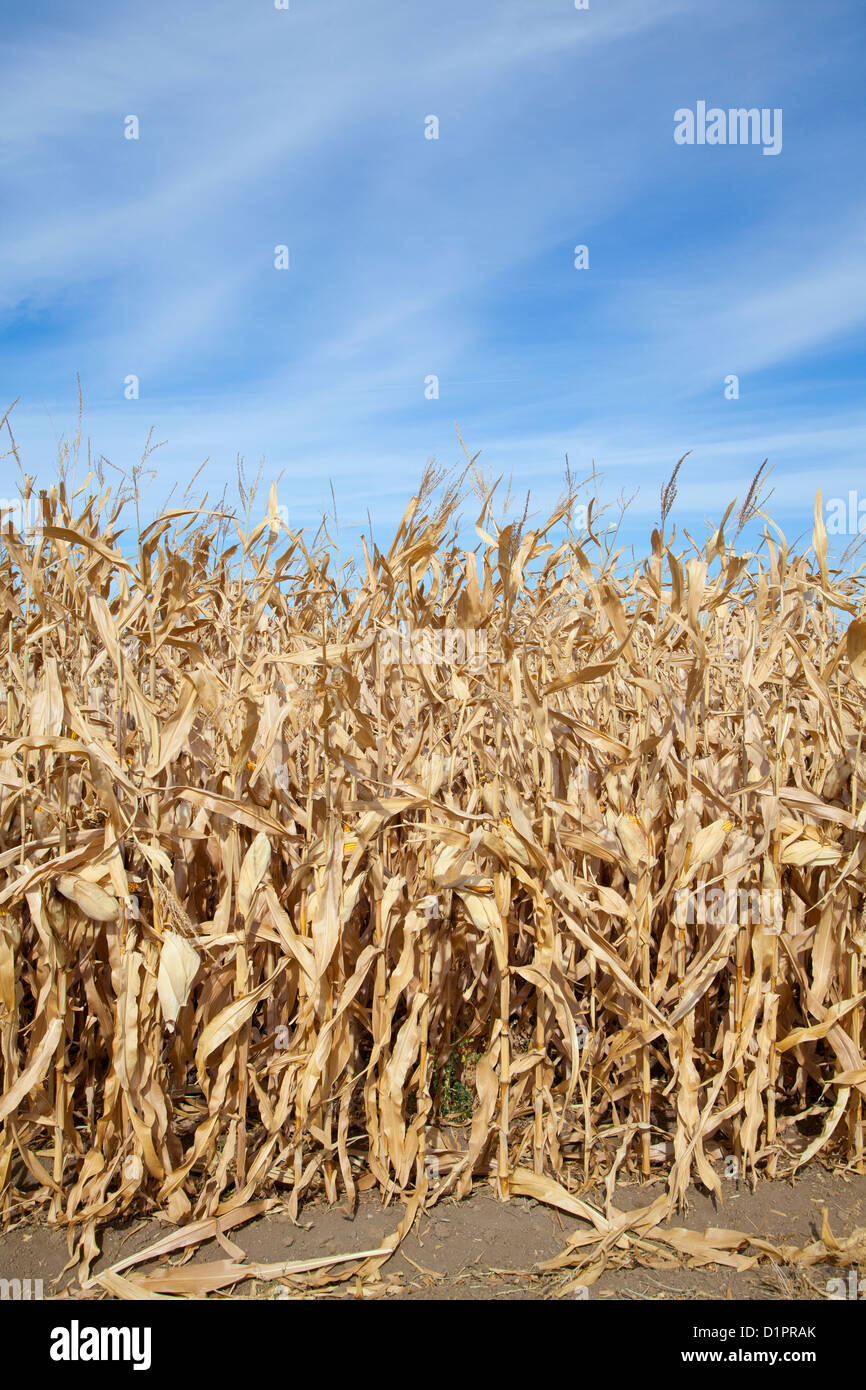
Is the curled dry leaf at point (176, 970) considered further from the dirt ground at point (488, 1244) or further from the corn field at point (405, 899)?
the dirt ground at point (488, 1244)

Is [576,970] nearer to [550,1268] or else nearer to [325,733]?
[550,1268]

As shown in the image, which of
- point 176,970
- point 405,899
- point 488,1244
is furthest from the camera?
point 405,899

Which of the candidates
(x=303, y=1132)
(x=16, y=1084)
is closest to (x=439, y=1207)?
(x=303, y=1132)

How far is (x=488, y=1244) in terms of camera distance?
2.50 m

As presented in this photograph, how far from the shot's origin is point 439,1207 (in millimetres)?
2668

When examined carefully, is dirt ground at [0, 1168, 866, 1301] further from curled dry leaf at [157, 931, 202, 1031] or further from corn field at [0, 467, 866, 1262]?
curled dry leaf at [157, 931, 202, 1031]

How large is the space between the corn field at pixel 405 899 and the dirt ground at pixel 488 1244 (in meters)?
0.08

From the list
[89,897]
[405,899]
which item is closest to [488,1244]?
[405,899]

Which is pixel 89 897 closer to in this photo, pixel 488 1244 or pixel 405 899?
pixel 405 899

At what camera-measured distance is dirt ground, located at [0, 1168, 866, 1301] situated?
2.34m

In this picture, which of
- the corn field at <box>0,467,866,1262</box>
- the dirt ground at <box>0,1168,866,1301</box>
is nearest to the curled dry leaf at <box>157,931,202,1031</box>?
the corn field at <box>0,467,866,1262</box>

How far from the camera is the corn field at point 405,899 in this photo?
8.16ft

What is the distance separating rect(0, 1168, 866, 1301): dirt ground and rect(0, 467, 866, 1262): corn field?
8cm

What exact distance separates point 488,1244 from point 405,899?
0.96 m
